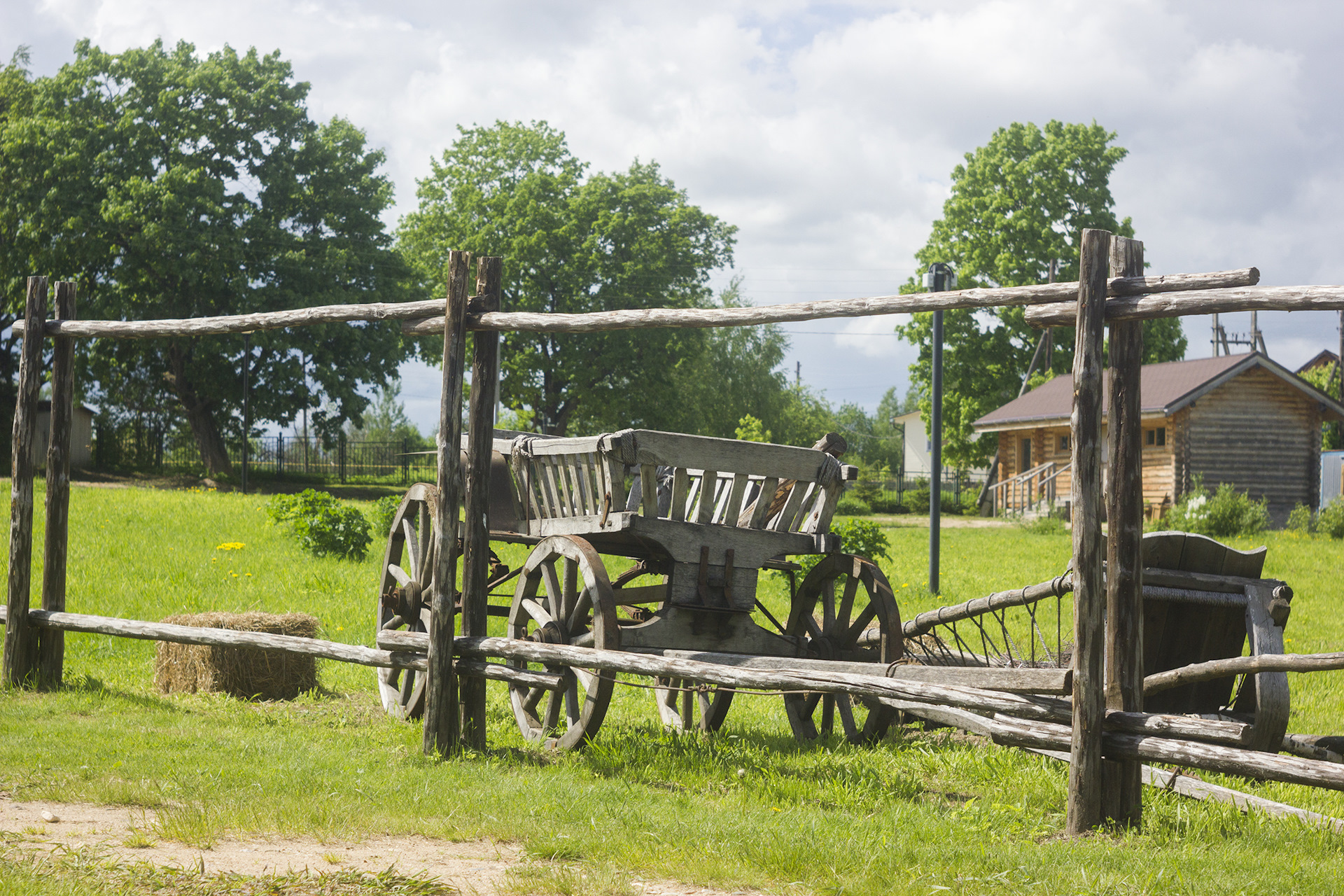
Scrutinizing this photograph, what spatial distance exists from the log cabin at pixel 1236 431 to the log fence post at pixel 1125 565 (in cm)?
2374

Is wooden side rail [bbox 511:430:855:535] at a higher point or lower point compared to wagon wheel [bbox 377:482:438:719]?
higher

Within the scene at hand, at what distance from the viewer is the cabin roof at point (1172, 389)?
87.8ft

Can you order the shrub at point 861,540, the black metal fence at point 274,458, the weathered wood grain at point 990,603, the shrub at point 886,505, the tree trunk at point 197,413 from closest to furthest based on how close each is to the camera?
the weathered wood grain at point 990,603 < the shrub at point 861,540 < the tree trunk at point 197,413 < the black metal fence at point 274,458 < the shrub at point 886,505

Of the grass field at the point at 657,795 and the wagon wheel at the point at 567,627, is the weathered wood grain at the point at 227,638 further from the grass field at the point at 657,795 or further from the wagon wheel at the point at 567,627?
the wagon wheel at the point at 567,627

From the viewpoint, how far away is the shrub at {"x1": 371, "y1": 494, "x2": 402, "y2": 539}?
1559cm

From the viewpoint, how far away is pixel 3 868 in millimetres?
3697

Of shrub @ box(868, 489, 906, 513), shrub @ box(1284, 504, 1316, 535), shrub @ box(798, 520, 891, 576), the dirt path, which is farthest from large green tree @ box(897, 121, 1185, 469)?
the dirt path

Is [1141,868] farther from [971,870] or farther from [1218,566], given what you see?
[1218,566]

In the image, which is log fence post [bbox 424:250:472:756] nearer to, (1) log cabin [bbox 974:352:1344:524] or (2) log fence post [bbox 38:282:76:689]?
(2) log fence post [bbox 38:282:76:689]

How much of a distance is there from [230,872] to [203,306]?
30.0 meters

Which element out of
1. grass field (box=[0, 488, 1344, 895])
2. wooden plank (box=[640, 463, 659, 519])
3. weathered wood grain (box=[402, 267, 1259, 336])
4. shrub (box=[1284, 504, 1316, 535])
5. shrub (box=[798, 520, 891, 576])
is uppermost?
weathered wood grain (box=[402, 267, 1259, 336])

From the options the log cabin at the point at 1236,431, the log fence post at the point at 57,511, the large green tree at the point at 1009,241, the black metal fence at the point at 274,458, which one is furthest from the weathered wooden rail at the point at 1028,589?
the large green tree at the point at 1009,241

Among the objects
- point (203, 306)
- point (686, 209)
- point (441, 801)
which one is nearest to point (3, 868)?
point (441, 801)

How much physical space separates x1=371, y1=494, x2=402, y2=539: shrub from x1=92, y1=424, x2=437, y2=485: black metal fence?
15836 millimetres
